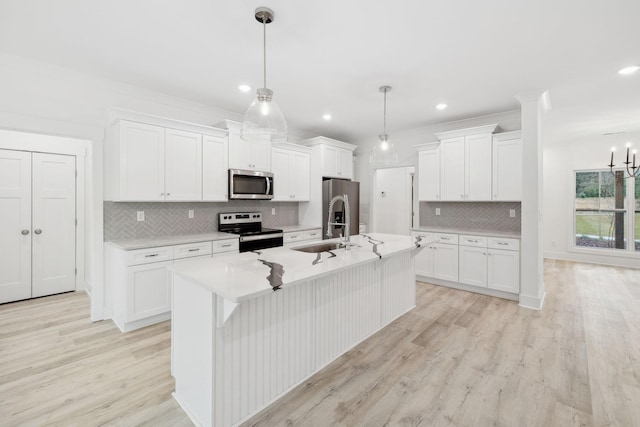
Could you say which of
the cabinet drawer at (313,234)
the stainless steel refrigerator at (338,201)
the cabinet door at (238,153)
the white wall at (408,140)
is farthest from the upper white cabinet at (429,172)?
the cabinet door at (238,153)

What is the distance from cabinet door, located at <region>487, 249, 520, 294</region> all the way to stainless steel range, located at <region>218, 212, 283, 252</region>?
9.52 feet

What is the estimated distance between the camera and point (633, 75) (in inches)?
121

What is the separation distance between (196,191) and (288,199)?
4.97 ft

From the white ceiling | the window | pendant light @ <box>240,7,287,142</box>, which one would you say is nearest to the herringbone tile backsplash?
the white ceiling

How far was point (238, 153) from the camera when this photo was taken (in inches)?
160

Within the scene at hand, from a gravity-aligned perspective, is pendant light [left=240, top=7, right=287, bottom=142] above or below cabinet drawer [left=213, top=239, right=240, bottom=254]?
above

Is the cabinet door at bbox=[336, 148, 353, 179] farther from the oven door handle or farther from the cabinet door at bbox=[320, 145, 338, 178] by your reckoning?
the oven door handle

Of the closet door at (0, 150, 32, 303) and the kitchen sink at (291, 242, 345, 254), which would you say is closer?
the kitchen sink at (291, 242, 345, 254)

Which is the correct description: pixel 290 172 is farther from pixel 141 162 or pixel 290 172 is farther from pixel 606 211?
pixel 606 211

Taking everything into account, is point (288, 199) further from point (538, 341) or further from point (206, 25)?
point (538, 341)

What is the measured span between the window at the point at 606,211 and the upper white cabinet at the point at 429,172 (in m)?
4.06

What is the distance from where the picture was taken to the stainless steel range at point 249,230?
384 centimetres

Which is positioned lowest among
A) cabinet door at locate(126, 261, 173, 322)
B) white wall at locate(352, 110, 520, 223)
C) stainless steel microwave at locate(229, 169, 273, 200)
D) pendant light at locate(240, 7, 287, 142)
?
cabinet door at locate(126, 261, 173, 322)

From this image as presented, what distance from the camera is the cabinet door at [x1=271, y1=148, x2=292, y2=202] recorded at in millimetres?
4562
